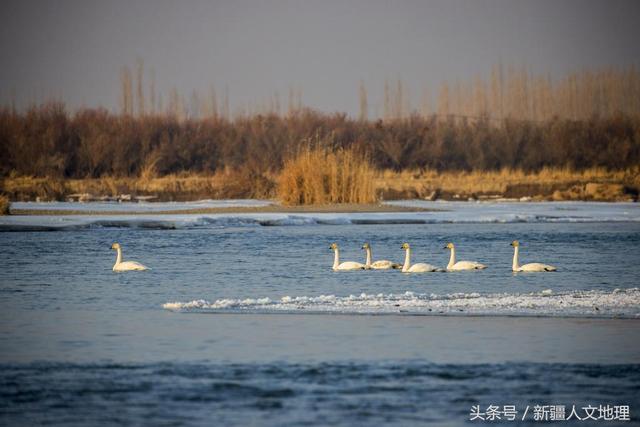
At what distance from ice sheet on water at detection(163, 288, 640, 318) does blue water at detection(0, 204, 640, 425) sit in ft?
0.12

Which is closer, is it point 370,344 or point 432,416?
point 432,416

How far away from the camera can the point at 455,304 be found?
13.8 meters

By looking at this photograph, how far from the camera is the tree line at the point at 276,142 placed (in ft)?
168

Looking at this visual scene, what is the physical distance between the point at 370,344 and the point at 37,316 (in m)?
4.34

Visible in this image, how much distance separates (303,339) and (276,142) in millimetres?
45433

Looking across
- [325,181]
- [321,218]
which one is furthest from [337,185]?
[321,218]

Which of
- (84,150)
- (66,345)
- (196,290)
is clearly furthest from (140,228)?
(84,150)

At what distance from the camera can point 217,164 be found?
54.2 metres

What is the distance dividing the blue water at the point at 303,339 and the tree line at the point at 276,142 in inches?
1214

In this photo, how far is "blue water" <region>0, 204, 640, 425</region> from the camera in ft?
29.0

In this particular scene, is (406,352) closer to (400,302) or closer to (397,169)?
(400,302)

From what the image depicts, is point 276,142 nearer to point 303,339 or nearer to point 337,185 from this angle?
point 337,185

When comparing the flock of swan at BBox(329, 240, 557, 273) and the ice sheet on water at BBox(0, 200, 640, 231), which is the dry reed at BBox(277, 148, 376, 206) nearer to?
the ice sheet on water at BBox(0, 200, 640, 231)

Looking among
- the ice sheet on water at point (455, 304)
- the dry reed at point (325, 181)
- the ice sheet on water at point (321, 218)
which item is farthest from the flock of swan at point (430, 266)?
the dry reed at point (325, 181)
